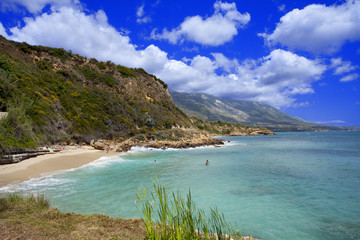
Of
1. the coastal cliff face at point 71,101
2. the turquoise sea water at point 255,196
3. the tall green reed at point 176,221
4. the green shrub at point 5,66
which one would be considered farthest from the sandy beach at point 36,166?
the green shrub at point 5,66

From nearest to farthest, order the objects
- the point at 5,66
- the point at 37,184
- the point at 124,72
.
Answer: the point at 37,184
the point at 5,66
the point at 124,72

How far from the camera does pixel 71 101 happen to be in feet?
115

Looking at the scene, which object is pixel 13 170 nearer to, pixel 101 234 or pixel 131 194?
pixel 131 194

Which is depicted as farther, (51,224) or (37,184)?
(37,184)

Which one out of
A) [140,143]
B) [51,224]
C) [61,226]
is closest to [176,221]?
[61,226]

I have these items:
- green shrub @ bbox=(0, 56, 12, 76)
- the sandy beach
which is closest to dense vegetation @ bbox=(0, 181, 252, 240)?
A: the sandy beach

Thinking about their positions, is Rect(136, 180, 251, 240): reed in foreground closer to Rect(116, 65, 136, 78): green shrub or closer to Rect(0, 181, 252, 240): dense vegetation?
Rect(0, 181, 252, 240): dense vegetation

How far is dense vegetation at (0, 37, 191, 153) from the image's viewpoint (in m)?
21.4

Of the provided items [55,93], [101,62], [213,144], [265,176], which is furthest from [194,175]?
[101,62]

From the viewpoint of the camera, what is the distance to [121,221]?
18.4 feet

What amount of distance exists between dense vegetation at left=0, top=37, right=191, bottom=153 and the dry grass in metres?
13.0

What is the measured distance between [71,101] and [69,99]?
49cm

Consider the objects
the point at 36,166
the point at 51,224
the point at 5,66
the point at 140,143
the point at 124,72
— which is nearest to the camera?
the point at 51,224

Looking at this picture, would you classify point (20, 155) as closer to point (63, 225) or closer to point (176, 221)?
point (63, 225)
